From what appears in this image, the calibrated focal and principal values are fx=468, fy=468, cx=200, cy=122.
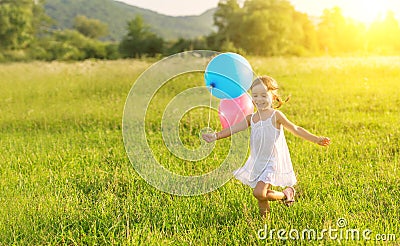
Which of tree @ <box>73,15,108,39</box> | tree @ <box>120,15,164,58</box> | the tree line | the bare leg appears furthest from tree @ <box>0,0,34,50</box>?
the bare leg

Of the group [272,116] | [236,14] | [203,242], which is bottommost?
[203,242]

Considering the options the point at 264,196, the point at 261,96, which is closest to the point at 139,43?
the point at 261,96

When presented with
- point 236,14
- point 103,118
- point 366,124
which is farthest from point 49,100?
point 236,14

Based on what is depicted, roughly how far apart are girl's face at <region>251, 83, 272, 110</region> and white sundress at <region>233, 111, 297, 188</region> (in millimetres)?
104

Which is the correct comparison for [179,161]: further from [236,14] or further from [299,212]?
[236,14]

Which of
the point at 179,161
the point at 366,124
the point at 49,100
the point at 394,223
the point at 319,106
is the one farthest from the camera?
the point at 49,100

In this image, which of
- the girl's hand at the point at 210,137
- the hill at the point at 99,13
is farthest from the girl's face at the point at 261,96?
the hill at the point at 99,13

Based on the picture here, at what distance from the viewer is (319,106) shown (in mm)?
9234

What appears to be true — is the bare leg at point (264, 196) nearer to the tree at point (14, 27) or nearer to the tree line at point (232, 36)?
the tree line at point (232, 36)

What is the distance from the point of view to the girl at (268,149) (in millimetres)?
3795

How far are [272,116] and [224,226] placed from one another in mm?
985

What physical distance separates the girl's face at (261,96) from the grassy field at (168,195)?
2.85 feet

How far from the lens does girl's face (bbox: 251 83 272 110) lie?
381 cm

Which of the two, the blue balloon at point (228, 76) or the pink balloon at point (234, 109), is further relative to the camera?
the pink balloon at point (234, 109)
